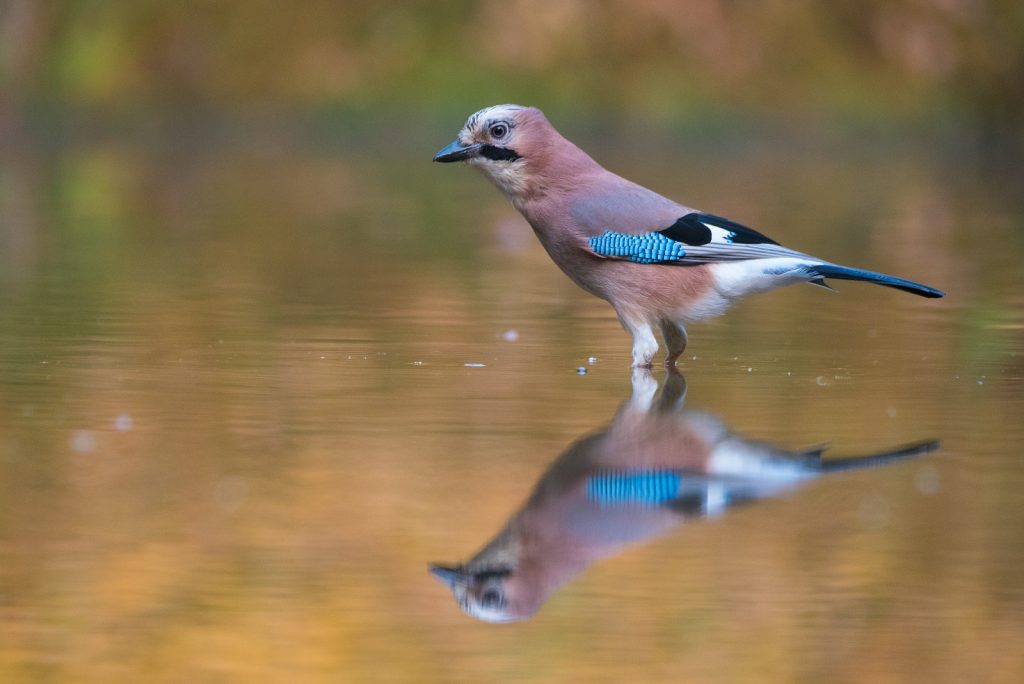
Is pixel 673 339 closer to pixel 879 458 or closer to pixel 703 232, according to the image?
pixel 703 232

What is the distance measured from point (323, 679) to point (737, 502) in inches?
65.8

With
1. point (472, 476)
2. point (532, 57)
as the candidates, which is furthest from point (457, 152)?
point (532, 57)

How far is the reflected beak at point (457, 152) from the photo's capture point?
7.62m

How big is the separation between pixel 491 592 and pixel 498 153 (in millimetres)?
3693

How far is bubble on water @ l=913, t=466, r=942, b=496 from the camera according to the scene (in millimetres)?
5244

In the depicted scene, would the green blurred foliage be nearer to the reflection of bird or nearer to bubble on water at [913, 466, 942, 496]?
the reflection of bird

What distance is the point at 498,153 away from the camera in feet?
25.4

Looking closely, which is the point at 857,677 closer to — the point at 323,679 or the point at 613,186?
the point at 323,679

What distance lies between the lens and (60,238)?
13281 mm

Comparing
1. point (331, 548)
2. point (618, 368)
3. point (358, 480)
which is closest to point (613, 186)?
point (618, 368)

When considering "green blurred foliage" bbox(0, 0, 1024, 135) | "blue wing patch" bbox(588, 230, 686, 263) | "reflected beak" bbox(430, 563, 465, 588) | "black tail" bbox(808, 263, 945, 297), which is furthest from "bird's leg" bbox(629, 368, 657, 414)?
"green blurred foliage" bbox(0, 0, 1024, 135)

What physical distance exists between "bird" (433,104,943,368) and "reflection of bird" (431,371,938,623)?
1.03m

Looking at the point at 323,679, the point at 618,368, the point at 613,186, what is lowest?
the point at 323,679

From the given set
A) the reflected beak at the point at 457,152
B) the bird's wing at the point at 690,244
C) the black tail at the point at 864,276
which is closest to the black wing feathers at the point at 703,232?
the bird's wing at the point at 690,244
